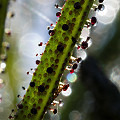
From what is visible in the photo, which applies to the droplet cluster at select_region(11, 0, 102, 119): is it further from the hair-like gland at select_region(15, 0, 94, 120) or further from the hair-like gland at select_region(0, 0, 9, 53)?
the hair-like gland at select_region(0, 0, 9, 53)

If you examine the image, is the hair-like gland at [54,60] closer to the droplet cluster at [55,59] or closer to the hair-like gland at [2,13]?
the droplet cluster at [55,59]

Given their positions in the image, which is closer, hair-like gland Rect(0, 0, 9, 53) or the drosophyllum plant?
the drosophyllum plant

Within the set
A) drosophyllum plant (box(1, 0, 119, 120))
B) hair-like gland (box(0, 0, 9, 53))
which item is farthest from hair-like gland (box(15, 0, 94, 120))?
hair-like gland (box(0, 0, 9, 53))

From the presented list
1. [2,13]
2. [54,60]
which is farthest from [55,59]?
[2,13]

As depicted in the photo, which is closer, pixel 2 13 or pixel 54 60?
pixel 54 60

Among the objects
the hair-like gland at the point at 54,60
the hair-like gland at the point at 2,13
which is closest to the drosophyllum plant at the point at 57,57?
the hair-like gland at the point at 54,60

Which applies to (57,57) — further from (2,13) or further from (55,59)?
(2,13)

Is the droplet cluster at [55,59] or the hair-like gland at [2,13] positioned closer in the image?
the droplet cluster at [55,59]

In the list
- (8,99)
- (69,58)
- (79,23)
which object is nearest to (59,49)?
(69,58)
